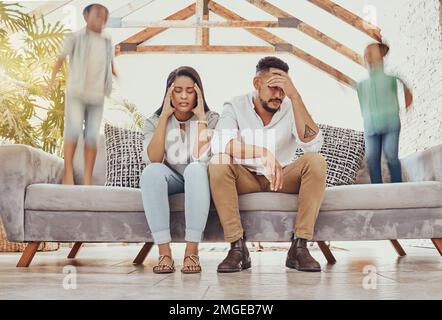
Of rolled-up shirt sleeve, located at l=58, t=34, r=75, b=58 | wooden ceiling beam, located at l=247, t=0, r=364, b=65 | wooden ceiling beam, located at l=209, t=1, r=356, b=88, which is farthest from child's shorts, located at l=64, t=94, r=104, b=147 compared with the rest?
wooden ceiling beam, located at l=209, t=1, r=356, b=88

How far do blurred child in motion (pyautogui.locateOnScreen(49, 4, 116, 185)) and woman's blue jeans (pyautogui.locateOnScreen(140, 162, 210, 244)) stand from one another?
2.92 ft

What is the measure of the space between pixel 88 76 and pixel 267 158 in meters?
1.52

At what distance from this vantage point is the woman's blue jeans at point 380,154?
253cm

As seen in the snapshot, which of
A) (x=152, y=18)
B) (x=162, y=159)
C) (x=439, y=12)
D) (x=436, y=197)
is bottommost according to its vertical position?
(x=436, y=197)

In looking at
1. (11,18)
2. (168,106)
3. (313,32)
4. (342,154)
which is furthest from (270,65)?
(313,32)

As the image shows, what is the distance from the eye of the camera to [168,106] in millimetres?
2043

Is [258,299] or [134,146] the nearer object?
[258,299]

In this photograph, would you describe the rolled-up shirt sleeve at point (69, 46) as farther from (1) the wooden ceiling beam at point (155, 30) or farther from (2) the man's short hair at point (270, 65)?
(1) the wooden ceiling beam at point (155, 30)

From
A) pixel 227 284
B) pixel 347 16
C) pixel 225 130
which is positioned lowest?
pixel 227 284

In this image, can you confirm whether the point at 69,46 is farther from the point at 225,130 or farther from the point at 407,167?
the point at 407,167

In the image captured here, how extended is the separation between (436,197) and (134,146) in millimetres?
1390

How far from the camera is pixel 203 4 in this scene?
7.62 m
